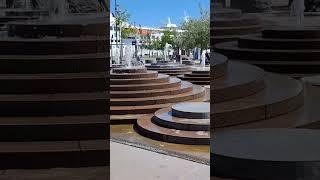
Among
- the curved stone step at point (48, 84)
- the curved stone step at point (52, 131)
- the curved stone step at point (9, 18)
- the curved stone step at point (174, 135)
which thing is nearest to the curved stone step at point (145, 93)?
the curved stone step at point (174, 135)

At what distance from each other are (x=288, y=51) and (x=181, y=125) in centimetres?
496

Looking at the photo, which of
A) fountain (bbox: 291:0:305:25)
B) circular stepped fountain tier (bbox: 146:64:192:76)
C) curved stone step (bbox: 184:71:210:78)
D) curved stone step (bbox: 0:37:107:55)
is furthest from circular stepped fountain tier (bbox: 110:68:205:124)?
circular stepped fountain tier (bbox: 146:64:192:76)

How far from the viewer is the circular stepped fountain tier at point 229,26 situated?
129 inches

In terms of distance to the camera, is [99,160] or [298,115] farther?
[99,160]

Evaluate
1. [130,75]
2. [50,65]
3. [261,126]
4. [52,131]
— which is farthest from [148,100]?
[261,126]

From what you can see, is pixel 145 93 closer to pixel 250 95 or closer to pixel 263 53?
pixel 263 53

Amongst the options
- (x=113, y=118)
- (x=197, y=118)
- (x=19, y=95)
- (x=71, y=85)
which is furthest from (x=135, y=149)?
(x=113, y=118)

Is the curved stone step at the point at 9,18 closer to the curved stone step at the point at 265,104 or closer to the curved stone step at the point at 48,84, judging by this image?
the curved stone step at the point at 48,84

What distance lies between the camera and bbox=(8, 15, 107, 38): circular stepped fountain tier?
19.5 feet

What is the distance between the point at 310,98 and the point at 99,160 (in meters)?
2.22

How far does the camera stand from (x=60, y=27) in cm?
634

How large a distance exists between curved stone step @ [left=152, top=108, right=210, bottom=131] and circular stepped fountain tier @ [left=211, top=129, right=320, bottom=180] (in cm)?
479

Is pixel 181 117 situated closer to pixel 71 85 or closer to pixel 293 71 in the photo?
pixel 71 85

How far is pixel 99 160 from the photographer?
4930 millimetres
